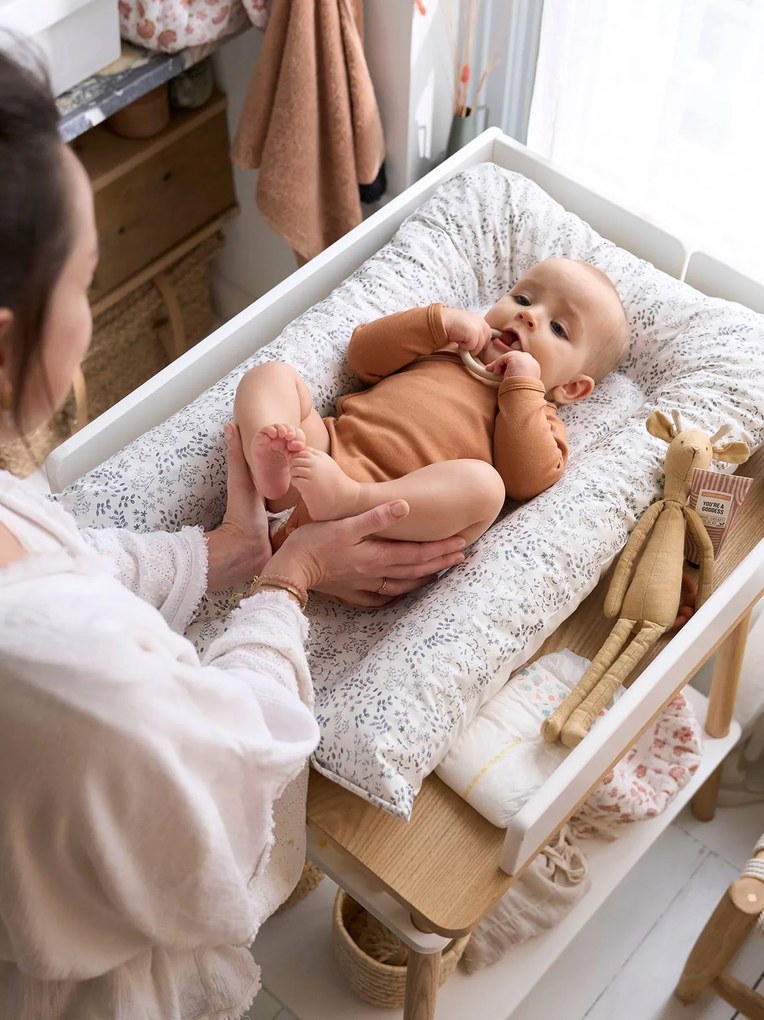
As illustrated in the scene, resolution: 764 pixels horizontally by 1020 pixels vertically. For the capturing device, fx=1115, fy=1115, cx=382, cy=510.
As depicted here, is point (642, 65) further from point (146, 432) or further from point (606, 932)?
point (606, 932)

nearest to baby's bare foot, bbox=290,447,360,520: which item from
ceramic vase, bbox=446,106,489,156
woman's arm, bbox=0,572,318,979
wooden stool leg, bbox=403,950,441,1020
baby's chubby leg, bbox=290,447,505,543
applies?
baby's chubby leg, bbox=290,447,505,543

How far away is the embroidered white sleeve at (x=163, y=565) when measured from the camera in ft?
3.82

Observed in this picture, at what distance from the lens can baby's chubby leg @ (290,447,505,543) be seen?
4.06 feet

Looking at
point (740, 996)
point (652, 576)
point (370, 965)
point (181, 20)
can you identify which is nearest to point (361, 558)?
point (652, 576)

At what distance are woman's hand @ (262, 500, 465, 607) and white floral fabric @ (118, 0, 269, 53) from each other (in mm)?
862

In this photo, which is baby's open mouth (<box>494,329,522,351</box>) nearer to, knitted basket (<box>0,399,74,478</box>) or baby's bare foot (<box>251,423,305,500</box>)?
baby's bare foot (<box>251,423,305,500</box>)

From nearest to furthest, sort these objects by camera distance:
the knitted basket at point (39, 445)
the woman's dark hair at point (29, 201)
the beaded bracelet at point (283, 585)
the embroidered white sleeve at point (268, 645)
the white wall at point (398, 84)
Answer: the woman's dark hair at point (29, 201)
the embroidered white sleeve at point (268, 645)
the beaded bracelet at point (283, 585)
the white wall at point (398, 84)
the knitted basket at point (39, 445)

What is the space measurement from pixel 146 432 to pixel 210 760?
652 mm

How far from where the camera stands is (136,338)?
2.18m

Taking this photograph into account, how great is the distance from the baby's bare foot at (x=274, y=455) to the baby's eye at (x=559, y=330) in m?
0.45

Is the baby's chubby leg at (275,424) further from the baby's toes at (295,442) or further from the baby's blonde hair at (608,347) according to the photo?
the baby's blonde hair at (608,347)

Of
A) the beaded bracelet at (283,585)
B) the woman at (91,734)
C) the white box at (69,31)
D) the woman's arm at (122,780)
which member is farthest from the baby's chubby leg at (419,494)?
the white box at (69,31)

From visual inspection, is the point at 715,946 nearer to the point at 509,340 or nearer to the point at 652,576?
the point at 652,576

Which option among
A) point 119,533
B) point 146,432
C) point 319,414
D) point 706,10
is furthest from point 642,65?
point 119,533
